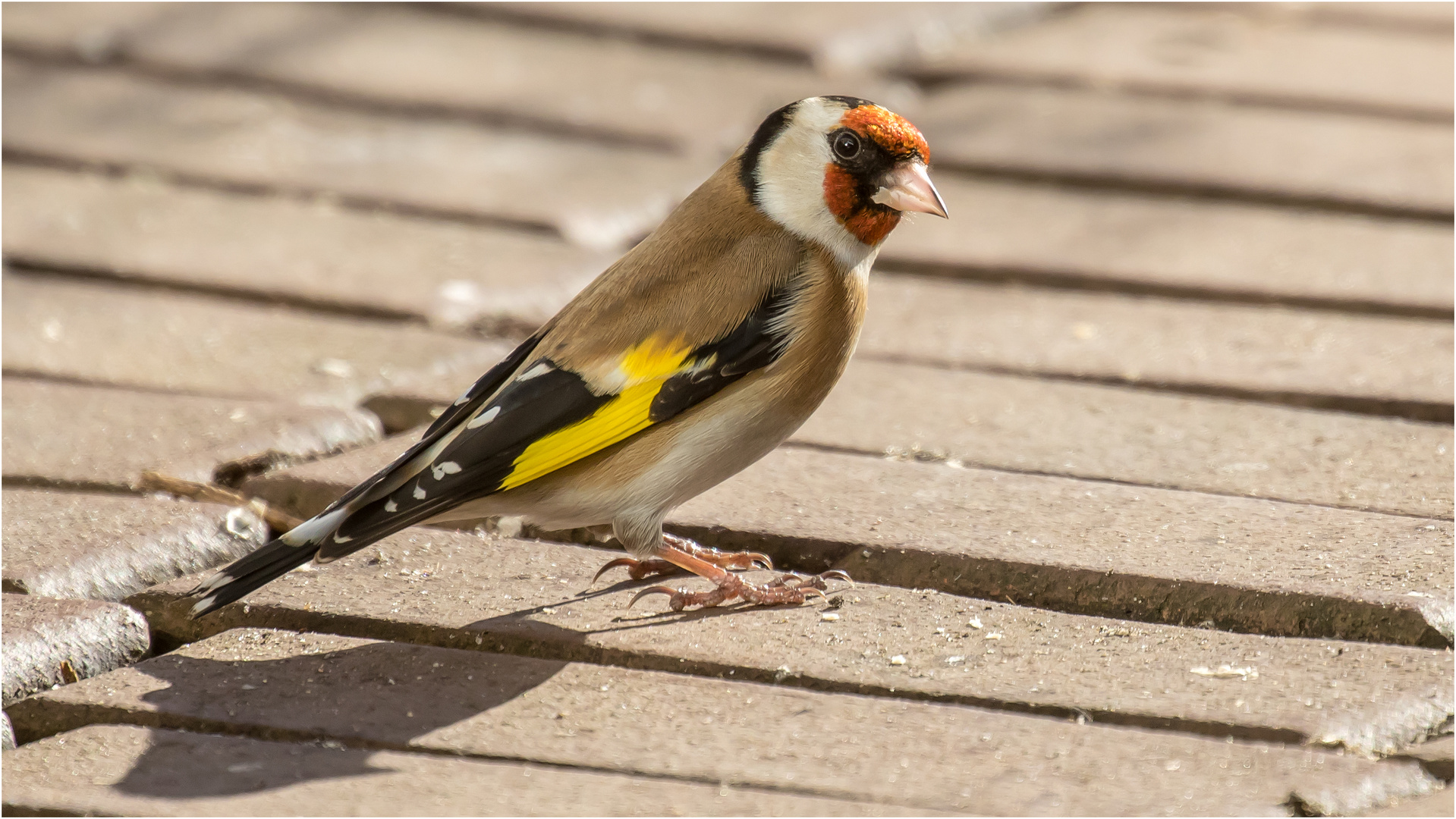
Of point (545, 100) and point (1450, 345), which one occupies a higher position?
point (545, 100)

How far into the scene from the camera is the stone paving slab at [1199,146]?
456 cm

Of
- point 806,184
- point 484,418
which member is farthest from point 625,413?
point 806,184

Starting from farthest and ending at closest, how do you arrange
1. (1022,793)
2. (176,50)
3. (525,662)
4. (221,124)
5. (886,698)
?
1. (176,50)
2. (221,124)
3. (525,662)
4. (886,698)
5. (1022,793)

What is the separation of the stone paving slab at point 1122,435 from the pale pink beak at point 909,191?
455mm

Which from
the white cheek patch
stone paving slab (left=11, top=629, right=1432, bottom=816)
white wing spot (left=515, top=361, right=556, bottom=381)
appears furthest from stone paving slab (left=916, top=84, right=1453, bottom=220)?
stone paving slab (left=11, top=629, right=1432, bottom=816)

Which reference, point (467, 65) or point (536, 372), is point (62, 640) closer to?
point (536, 372)

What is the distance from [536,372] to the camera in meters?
2.71

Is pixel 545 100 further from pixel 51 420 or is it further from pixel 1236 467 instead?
pixel 1236 467

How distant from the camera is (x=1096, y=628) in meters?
2.50

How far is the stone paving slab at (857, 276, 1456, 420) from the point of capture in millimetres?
3418

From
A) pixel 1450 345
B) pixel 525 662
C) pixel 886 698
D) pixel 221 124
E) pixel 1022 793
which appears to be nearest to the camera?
pixel 1022 793

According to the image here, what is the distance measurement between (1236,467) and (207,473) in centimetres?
170

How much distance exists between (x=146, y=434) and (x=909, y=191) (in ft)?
4.62

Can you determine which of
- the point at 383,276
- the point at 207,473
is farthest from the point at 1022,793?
the point at 383,276
